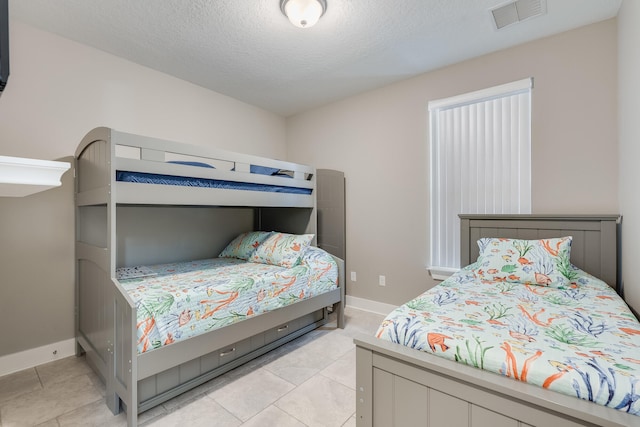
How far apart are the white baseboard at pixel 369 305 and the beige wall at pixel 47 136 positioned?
2539 mm

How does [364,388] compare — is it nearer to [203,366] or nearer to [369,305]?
[203,366]

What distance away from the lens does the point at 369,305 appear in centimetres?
324

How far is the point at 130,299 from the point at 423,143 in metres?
2.64

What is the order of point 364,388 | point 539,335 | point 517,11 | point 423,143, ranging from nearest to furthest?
point 539,335 → point 364,388 → point 517,11 → point 423,143

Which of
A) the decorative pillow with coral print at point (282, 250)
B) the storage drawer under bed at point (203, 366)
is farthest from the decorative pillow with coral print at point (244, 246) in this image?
the storage drawer under bed at point (203, 366)

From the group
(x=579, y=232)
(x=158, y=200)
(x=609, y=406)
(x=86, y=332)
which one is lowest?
(x=86, y=332)

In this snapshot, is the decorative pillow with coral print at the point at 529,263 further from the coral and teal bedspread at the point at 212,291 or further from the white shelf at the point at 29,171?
the white shelf at the point at 29,171

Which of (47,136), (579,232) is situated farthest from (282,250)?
(579,232)

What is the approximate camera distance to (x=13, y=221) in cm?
204

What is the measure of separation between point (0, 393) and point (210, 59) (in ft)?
8.88

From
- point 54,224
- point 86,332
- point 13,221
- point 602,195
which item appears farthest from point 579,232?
point 13,221

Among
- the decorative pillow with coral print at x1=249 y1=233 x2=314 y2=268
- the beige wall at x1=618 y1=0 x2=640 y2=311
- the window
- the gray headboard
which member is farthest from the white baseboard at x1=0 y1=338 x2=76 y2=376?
the beige wall at x1=618 y1=0 x2=640 y2=311

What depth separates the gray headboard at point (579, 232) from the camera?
1.95m

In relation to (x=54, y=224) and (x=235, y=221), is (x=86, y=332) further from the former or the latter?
(x=235, y=221)
